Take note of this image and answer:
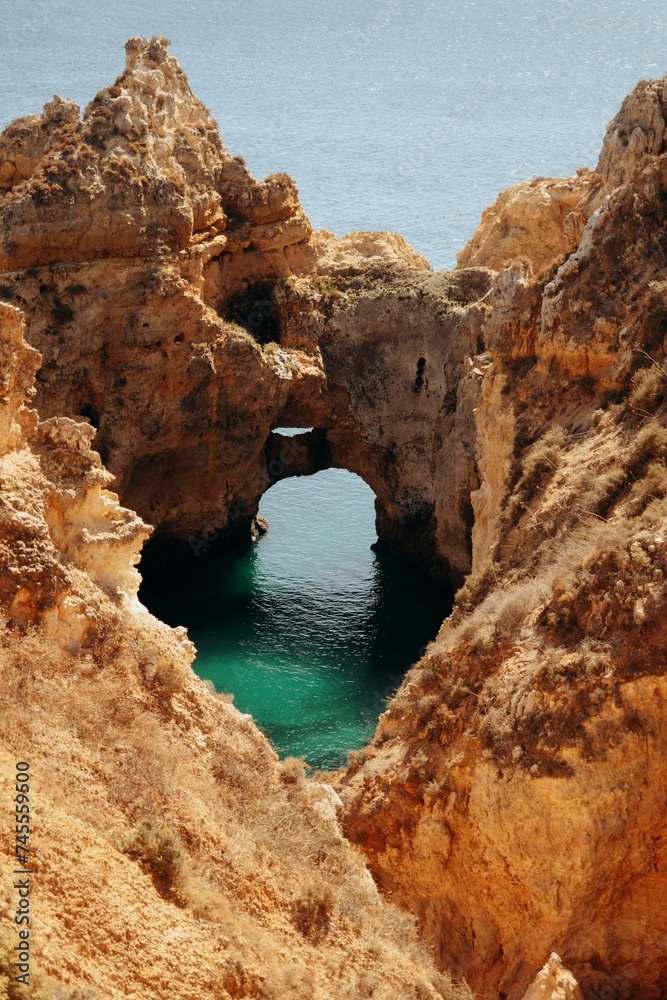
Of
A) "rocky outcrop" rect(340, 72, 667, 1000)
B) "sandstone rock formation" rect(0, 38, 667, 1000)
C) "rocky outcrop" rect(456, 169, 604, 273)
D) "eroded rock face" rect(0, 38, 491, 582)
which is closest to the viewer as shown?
"sandstone rock formation" rect(0, 38, 667, 1000)

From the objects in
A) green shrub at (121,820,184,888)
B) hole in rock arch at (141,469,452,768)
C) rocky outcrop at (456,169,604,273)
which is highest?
rocky outcrop at (456,169,604,273)

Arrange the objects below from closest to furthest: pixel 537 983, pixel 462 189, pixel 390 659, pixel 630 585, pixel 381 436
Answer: pixel 537 983 → pixel 630 585 → pixel 390 659 → pixel 381 436 → pixel 462 189

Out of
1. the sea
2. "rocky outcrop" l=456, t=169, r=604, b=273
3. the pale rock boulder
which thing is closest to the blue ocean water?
the sea

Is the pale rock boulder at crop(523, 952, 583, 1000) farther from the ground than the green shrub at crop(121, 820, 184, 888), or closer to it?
closer to it

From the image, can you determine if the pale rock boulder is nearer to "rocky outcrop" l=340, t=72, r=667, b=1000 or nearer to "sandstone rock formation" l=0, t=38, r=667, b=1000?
"sandstone rock formation" l=0, t=38, r=667, b=1000

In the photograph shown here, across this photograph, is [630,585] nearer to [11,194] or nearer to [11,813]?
[11,813]

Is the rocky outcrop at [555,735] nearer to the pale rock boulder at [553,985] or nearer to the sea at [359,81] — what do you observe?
the pale rock boulder at [553,985]

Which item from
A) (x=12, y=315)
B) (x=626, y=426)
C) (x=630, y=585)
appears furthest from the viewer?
(x=626, y=426)

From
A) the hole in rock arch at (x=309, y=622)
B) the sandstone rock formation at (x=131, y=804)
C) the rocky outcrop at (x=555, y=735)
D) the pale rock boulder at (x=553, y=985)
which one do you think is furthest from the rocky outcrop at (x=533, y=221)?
the pale rock boulder at (x=553, y=985)

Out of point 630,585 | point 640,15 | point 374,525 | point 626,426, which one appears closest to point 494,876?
point 630,585
